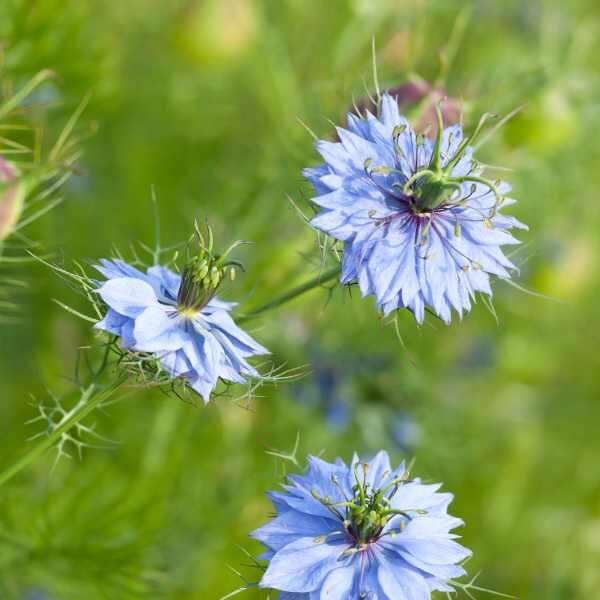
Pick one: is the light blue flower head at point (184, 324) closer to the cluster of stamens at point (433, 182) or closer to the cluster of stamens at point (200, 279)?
the cluster of stamens at point (200, 279)

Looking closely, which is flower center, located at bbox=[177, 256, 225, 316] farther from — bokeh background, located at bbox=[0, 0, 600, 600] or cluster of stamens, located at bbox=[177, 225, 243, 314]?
bokeh background, located at bbox=[0, 0, 600, 600]

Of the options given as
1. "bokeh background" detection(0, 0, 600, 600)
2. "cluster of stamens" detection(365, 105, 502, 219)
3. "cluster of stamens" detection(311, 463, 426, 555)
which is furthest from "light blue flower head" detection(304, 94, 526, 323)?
"bokeh background" detection(0, 0, 600, 600)

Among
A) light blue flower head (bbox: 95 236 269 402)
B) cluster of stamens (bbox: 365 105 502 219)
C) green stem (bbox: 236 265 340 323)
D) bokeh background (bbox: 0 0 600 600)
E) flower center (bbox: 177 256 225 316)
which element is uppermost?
bokeh background (bbox: 0 0 600 600)

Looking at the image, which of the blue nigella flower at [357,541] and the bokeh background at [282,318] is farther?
the bokeh background at [282,318]

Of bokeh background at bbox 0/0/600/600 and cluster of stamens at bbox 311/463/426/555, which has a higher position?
bokeh background at bbox 0/0/600/600

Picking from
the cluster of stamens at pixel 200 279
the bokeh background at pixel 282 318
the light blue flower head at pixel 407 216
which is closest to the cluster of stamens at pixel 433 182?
the light blue flower head at pixel 407 216

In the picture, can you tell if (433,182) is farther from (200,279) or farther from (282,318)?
(282,318)

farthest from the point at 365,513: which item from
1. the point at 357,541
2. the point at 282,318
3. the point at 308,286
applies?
the point at 282,318
